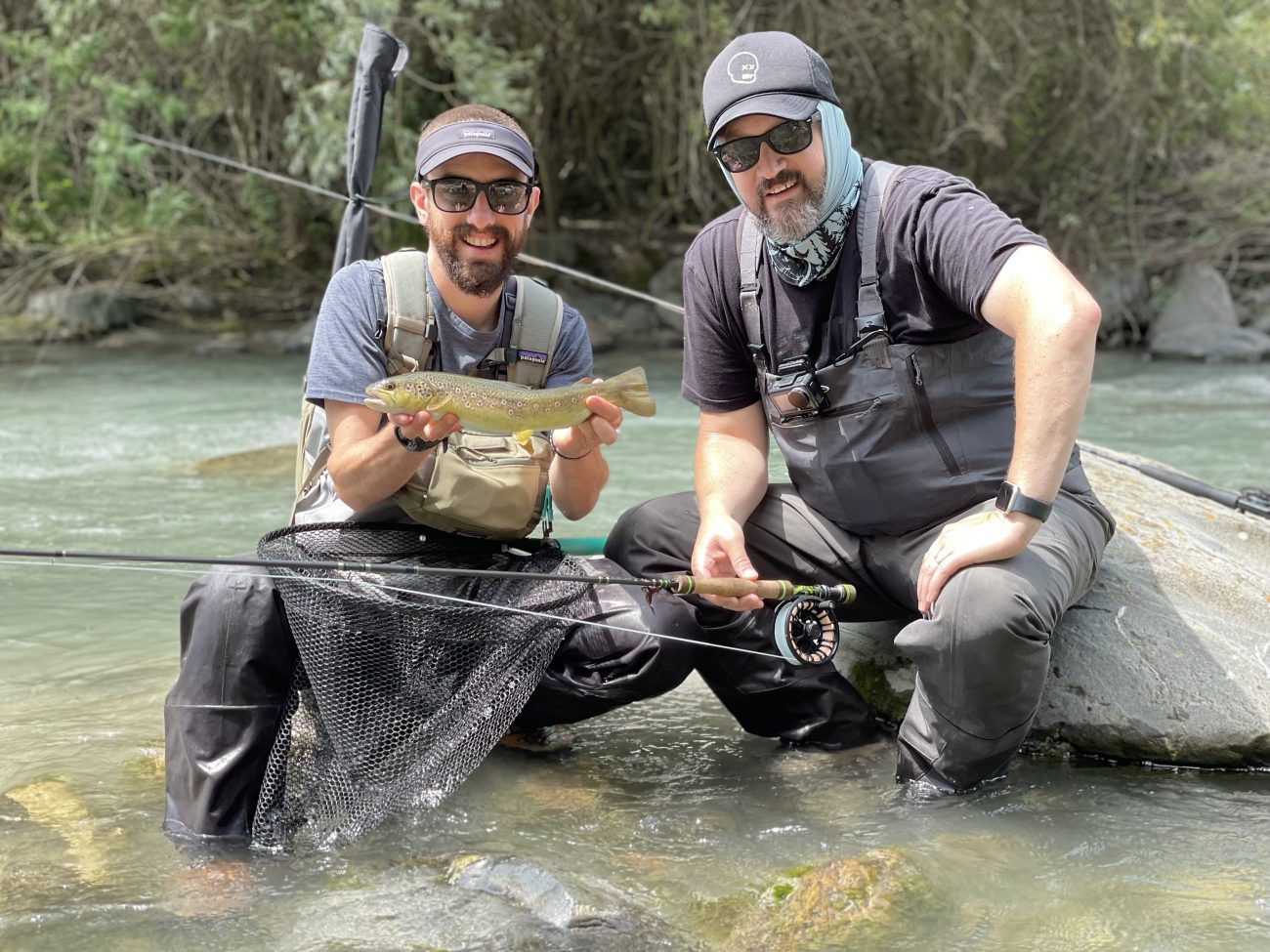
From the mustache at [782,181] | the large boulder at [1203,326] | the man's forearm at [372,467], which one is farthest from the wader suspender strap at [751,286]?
the large boulder at [1203,326]

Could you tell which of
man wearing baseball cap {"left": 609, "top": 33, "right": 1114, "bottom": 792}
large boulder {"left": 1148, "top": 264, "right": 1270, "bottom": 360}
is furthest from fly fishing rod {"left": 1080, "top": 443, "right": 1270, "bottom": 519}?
large boulder {"left": 1148, "top": 264, "right": 1270, "bottom": 360}

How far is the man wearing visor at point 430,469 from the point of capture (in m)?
3.31

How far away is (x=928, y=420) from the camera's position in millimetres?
3514

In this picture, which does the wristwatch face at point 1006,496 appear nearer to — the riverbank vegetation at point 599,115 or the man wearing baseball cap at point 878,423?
the man wearing baseball cap at point 878,423

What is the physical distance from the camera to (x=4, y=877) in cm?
309

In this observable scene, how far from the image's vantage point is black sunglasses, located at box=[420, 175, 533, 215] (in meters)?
3.69

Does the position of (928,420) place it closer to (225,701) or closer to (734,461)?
(734,461)

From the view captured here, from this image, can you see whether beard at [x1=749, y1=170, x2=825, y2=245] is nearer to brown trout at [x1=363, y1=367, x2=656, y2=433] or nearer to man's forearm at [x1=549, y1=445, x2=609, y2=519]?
brown trout at [x1=363, y1=367, x2=656, y2=433]

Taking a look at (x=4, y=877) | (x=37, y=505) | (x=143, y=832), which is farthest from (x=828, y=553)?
(x=37, y=505)

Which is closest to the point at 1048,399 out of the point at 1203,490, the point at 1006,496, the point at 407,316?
the point at 1006,496

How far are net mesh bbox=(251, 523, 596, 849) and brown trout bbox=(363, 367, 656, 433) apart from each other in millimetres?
474

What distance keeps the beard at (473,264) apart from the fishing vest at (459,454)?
85 millimetres

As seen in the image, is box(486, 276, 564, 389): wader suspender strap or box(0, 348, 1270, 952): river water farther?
box(486, 276, 564, 389): wader suspender strap

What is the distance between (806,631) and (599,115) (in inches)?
494
